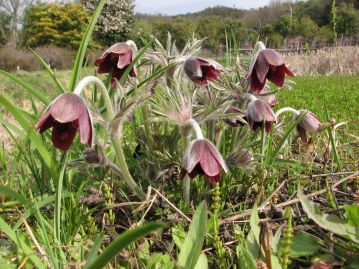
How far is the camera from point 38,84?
747cm

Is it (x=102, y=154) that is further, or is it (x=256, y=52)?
(x=256, y=52)

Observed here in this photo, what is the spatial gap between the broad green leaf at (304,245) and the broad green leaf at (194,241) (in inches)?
5.8

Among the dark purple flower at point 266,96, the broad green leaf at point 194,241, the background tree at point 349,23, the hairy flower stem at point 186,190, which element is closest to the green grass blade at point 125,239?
the broad green leaf at point 194,241

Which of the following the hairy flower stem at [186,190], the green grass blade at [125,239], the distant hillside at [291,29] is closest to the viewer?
the green grass blade at [125,239]

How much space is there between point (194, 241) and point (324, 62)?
912cm

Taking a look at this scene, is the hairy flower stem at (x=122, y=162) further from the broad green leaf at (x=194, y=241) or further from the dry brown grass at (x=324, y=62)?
the dry brown grass at (x=324, y=62)

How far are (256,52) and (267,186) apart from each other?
0.33 metres

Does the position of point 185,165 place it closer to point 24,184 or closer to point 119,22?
point 24,184

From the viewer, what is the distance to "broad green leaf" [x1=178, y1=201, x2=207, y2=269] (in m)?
0.65

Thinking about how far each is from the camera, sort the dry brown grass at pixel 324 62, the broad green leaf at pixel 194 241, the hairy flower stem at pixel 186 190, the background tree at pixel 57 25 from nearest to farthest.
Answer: the broad green leaf at pixel 194 241
the hairy flower stem at pixel 186 190
the dry brown grass at pixel 324 62
the background tree at pixel 57 25

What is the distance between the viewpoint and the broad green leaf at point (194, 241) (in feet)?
2.15

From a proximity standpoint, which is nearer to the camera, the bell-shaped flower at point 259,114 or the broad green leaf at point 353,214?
the broad green leaf at point 353,214

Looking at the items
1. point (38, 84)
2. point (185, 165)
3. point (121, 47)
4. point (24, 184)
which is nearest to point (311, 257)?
point (185, 165)

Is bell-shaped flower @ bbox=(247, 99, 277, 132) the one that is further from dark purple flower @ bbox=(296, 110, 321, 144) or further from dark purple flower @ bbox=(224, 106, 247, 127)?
dark purple flower @ bbox=(296, 110, 321, 144)
